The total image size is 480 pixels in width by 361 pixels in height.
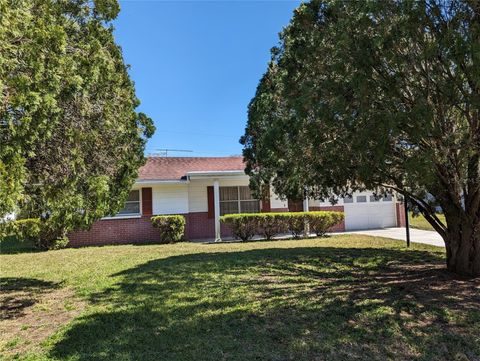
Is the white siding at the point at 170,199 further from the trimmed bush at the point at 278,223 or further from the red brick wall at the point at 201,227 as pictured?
the trimmed bush at the point at 278,223

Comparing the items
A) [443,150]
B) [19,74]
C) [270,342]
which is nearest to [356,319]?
[270,342]

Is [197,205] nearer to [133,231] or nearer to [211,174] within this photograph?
[211,174]

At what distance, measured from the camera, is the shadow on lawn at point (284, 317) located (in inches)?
167

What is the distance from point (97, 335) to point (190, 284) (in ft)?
9.08

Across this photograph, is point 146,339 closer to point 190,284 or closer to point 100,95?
point 190,284

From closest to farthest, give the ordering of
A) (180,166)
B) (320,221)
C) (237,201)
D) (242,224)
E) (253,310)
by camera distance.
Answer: (253,310) < (242,224) < (320,221) < (237,201) < (180,166)

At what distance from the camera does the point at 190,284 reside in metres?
7.50

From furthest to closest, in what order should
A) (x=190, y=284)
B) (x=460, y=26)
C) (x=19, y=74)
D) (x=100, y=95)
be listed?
(x=190, y=284) → (x=100, y=95) → (x=460, y=26) → (x=19, y=74)

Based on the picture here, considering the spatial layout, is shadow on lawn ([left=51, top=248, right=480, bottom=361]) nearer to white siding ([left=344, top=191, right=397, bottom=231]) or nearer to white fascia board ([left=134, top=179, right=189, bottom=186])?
white fascia board ([left=134, top=179, right=189, bottom=186])

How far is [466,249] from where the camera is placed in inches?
277

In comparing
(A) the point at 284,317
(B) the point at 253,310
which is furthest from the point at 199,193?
(A) the point at 284,317

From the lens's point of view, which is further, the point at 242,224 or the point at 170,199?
the point at 170,199

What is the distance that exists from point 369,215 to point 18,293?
1638cm

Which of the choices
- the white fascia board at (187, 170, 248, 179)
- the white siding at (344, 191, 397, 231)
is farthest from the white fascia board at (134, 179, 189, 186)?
the white siding at (344, 191, 397, 231)
